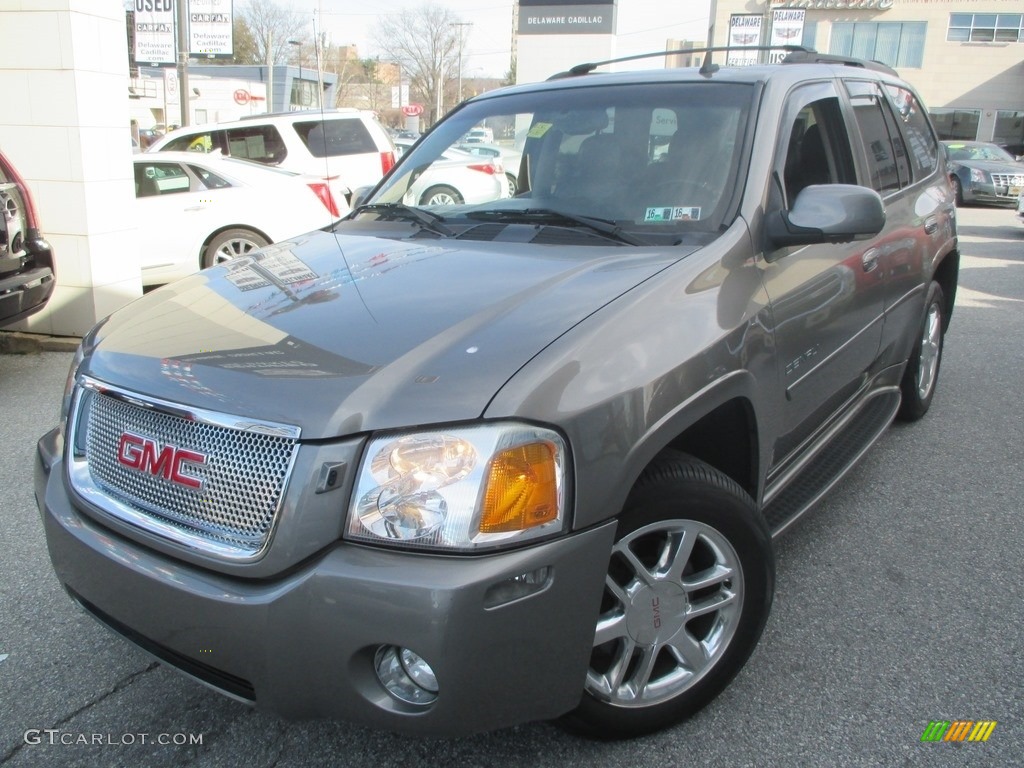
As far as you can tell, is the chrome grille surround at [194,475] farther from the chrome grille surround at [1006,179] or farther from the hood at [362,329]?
the chrome grille surround at [1006,179]

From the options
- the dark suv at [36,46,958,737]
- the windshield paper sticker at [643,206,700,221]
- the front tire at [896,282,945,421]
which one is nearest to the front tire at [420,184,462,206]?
the dark suv at [36,46,958,737]

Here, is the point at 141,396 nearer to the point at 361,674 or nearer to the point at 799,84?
the point at 361,674

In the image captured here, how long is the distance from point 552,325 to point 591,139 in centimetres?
131

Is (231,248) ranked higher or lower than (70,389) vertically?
lower

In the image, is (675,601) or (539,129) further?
(539,129)

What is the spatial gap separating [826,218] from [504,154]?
1.40m

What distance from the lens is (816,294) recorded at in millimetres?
2984

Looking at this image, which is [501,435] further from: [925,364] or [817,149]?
[925,364]

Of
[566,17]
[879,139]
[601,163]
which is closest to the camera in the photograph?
[601,163]

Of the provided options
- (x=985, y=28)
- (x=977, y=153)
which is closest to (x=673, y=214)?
(x=977, y=153)

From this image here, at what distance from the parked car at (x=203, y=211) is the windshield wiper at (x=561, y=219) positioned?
6256 mm

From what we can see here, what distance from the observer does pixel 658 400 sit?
214cm

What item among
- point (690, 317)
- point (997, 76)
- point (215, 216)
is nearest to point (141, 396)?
point (690, 317)

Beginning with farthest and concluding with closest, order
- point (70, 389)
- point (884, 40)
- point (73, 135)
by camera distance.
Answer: point (884, 40) → point (73, 135) → point (70, 389)
